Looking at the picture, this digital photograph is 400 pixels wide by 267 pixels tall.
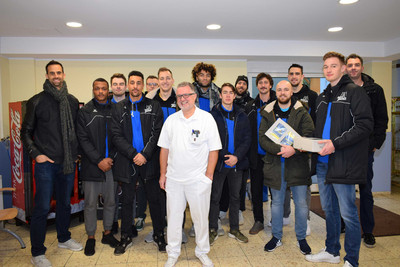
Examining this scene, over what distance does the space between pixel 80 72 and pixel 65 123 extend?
278 cm

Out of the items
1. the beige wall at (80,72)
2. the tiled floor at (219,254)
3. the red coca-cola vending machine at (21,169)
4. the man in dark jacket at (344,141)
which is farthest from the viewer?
the beige wall at (80,72)

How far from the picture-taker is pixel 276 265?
291cm

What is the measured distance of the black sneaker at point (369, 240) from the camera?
10.8 ft

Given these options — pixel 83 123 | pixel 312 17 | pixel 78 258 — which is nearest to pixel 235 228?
pixel 78 258

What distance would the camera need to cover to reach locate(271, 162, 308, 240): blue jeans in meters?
3.07

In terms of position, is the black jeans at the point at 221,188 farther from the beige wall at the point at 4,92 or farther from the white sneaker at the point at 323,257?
the beige wall at the point at 4,92

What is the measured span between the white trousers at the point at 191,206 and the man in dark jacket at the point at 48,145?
1142mm

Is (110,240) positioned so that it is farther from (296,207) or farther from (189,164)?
(296,207)

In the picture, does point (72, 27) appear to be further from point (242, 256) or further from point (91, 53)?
point (242, 256)

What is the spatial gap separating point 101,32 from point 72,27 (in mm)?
441

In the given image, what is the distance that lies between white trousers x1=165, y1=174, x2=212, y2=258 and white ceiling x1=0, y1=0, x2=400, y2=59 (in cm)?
213

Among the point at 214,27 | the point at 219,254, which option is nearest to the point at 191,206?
the point at 219,254

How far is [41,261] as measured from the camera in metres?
2.92

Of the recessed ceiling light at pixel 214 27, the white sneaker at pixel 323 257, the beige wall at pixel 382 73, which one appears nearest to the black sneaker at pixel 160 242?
the white sneaker at pixel 323 257
